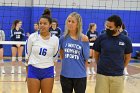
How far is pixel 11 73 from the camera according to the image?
10.1 meters

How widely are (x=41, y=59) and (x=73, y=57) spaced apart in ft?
1.56

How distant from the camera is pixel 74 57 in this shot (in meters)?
4.53

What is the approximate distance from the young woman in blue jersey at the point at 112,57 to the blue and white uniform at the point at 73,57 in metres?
0.28

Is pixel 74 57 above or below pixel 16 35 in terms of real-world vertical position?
above

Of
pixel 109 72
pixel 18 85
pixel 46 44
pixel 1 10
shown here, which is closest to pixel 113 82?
→ pixel 109 72

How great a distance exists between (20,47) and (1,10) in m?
3.99

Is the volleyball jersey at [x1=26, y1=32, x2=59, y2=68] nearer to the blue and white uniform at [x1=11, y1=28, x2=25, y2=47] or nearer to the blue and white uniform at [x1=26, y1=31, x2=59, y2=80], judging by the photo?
the blue and white uniform at [x1=26, y1=31, x2=59, y2=80]

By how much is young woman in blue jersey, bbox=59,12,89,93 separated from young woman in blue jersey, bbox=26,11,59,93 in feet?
0.66

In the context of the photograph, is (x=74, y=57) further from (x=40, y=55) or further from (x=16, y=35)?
(x=16, y=35)

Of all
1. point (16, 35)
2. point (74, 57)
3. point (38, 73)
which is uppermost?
point (74, 57)

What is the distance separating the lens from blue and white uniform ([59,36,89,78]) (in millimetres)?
4523

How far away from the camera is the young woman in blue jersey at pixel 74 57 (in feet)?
14.8

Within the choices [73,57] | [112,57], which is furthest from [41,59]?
[112,57]

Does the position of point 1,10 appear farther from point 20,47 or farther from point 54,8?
point 20,47
